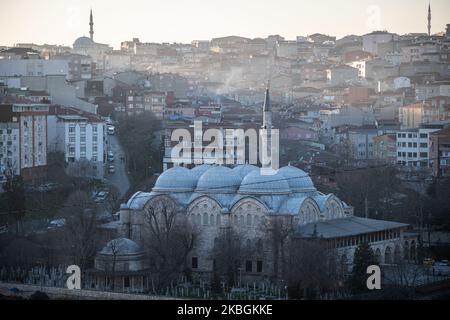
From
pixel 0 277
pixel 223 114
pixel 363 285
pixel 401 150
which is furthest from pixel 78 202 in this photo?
pixel 223 114

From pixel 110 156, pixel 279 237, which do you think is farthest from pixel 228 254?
pixel 110 156

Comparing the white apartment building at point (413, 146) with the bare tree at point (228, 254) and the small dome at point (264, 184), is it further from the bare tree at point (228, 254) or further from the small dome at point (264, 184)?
the bare tree at point (228, 254)

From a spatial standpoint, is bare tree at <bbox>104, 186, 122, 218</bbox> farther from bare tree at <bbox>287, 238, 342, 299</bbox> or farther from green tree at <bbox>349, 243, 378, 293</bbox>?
green tree at <bbox>349, 243, 378, 293</bbox>

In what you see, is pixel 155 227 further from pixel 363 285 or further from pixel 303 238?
pixel 363 285

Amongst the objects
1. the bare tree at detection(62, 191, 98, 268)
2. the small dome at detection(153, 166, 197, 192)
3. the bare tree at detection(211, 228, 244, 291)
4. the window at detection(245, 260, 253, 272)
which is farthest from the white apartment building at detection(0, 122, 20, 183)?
the window at detection(245, 260, 253, 272)

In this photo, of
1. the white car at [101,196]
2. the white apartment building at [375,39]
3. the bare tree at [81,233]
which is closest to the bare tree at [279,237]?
the bare tree at [81,233]
